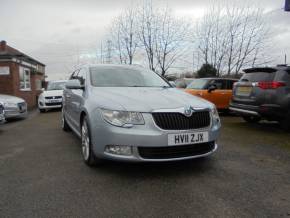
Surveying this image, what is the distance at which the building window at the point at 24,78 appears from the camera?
52.4ft

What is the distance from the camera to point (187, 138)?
11.1ft

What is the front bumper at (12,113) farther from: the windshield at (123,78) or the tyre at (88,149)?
the tyre at (88,149)

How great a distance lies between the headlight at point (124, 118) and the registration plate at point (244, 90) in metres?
4.20

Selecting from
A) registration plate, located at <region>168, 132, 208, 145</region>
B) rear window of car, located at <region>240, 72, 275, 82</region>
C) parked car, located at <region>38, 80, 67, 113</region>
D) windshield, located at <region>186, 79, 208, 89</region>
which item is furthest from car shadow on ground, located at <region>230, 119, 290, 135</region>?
parked car, located at <region>38, 80, 67, 113</region>

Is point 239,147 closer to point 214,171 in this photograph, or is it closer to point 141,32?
point 214,171

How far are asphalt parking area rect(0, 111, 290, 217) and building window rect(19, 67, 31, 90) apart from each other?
12.2 meters

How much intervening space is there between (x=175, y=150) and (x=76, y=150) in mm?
2286

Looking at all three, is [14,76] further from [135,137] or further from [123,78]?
[135,137]

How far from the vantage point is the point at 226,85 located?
1051 cm

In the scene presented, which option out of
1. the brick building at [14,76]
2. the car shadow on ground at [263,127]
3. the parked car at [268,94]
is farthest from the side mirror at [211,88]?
the brick building at [14,76]

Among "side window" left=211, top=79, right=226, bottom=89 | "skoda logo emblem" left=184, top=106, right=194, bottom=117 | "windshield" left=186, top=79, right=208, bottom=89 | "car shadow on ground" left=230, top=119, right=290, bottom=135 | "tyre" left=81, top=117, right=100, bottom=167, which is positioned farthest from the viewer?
"side window" left=211, top=79, right=226, bottom=89

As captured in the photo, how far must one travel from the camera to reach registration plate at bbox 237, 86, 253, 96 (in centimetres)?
658

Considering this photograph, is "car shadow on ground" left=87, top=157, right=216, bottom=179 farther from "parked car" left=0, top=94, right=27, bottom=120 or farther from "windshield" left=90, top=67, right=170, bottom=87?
"parked car" left=0, top=94, right=27, bottom=120

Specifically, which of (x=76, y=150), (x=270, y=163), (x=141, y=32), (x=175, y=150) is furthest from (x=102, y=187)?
(x=141, y=32)
